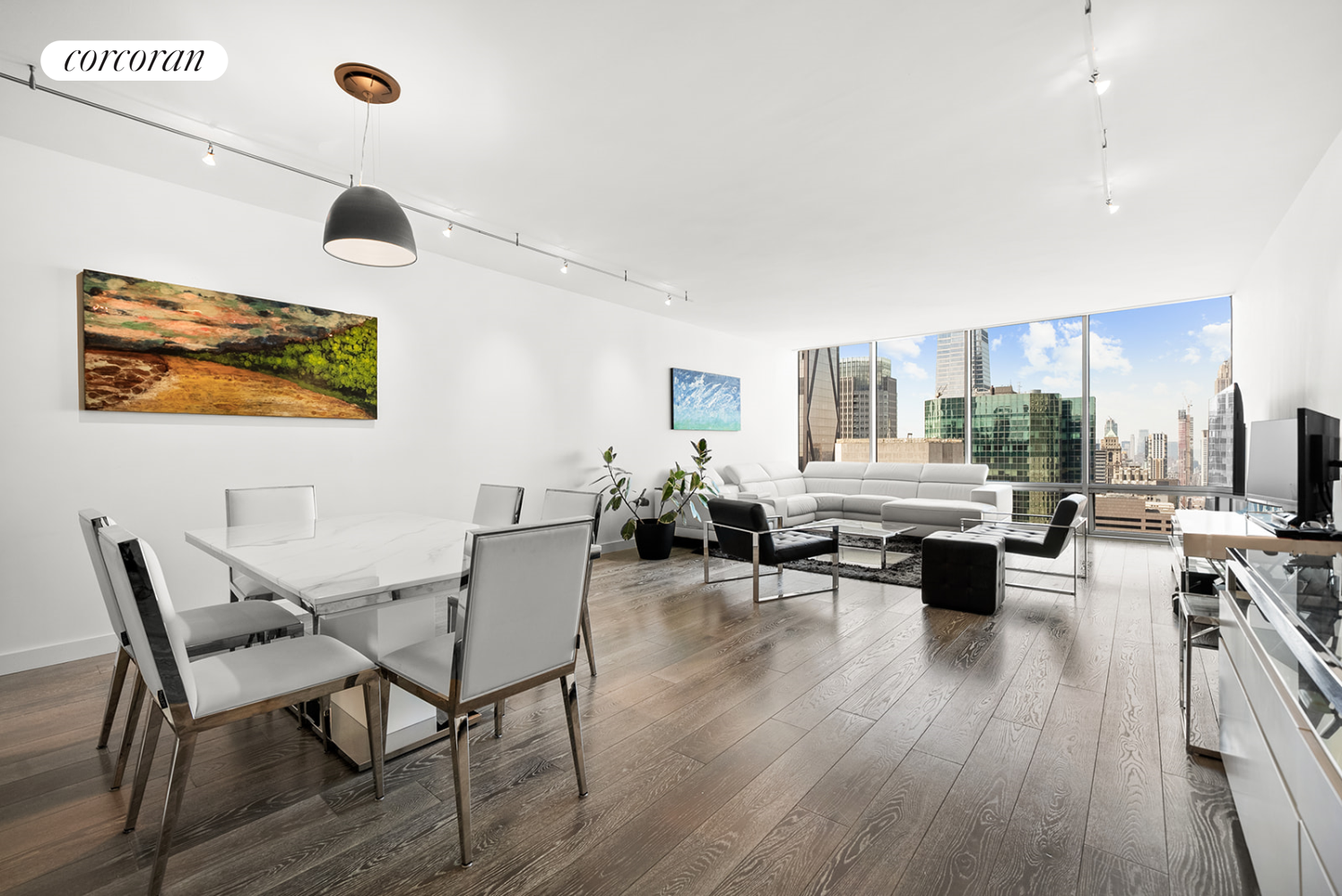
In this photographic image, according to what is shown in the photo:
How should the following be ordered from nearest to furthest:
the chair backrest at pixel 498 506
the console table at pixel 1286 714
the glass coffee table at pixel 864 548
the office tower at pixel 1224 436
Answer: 1. the console table at pixel 1286 714
2. the chair backrest at pixel 498 506
3. the office tower at pixel 1224 436
4. the glass coffee table at pixel 864 548

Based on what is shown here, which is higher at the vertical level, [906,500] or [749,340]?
[749,340]

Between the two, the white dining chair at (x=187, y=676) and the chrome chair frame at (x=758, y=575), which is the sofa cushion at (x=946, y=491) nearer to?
the chrome chair frame at (x=758, y=575)

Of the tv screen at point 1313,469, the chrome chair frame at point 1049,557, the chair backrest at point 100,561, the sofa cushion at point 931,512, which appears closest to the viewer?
the chair backrest at point 100,561

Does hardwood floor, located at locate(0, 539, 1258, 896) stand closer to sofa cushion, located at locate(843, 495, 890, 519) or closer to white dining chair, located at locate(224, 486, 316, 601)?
white dining chair, located at locate(224, 486, 316, 601)

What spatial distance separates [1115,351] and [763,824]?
292 inches

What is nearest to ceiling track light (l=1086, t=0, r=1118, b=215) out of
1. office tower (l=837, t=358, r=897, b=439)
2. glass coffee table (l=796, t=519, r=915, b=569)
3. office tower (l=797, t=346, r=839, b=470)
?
glass coffee table (l=796, t=519, r=915, b=569)

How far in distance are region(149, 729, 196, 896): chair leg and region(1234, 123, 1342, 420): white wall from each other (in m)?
4.81

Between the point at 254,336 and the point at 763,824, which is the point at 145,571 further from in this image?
the point at 254,336

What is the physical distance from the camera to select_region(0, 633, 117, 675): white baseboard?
2910mm

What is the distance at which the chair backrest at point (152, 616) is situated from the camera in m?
1.42

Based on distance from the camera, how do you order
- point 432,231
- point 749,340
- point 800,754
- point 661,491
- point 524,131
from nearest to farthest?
point 800,754, point 524,131, point 432,231, point 661,491, point 749,340

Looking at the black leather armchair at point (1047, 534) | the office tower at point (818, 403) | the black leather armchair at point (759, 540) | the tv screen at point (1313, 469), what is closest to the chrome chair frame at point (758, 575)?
the black leather armchair at point (759, 540)

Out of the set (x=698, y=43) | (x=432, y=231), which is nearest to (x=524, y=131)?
(x=698, y=43)

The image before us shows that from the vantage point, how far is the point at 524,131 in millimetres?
2848
